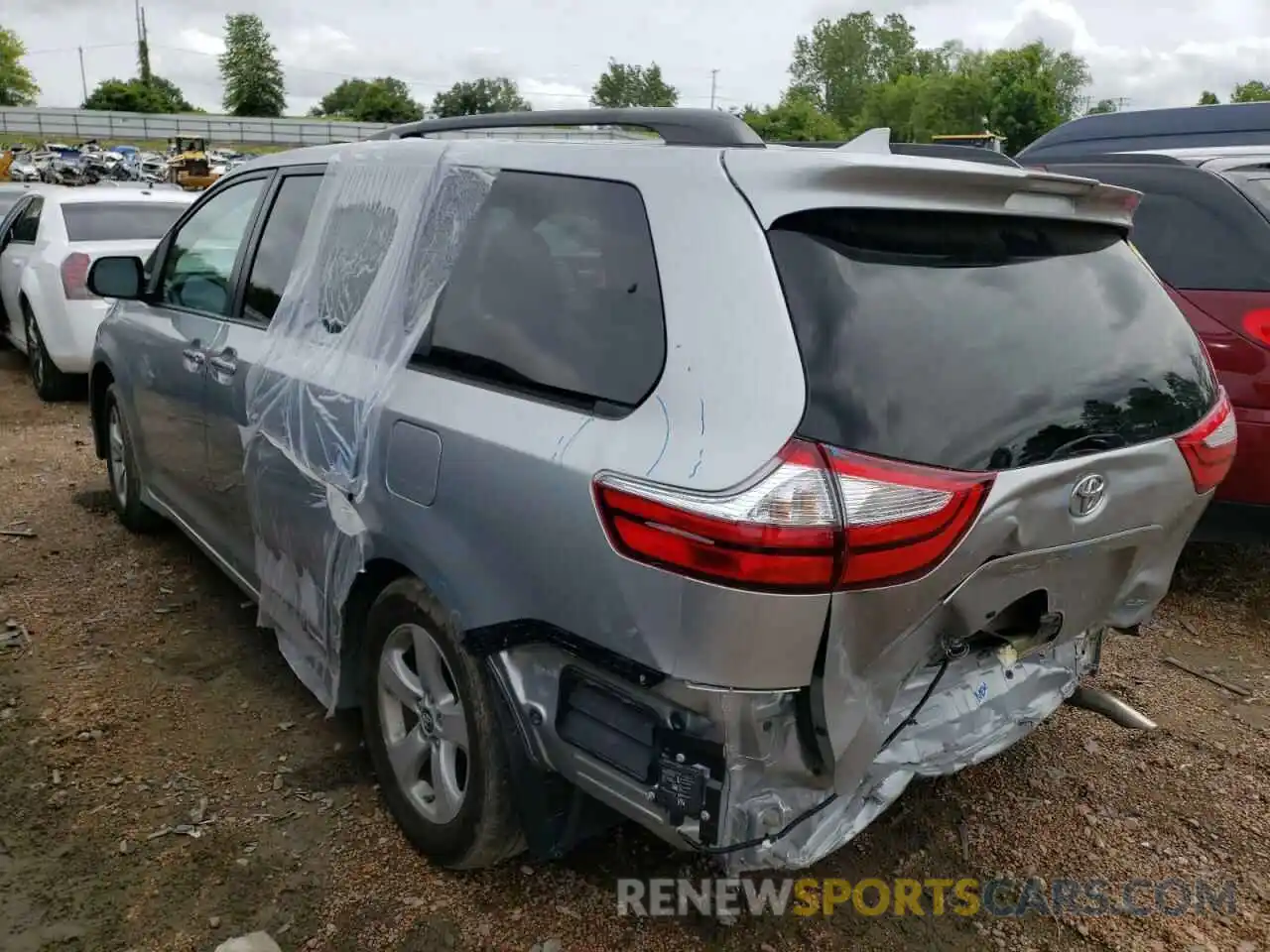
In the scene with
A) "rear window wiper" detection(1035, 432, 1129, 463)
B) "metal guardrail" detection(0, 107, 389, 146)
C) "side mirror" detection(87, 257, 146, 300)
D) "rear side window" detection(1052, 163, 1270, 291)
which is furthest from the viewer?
"metal guardrail" detection(0, 107, 389, 146)

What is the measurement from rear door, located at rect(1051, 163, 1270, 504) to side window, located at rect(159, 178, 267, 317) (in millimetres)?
3528

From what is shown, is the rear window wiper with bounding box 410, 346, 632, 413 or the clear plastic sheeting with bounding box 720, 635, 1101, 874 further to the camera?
the rear window wiper with bounding box 410, 346, 632, 413

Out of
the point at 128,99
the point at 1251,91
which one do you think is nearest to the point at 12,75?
the point at 128,99

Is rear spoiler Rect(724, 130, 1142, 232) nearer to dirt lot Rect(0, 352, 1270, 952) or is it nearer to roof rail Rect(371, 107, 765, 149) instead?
roof rail Rect(371, 107, 765, 149)

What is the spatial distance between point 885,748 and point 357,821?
4.93ft

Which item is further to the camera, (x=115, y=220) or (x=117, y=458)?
(x=115, y=220)

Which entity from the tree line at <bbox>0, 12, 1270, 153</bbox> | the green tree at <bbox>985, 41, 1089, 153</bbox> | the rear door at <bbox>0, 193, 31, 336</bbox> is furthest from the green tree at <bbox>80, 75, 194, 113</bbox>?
the rear door at <bbox>0, 193, 31, 336</bbox>

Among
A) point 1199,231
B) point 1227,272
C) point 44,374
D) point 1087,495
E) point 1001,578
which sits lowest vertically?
point 44,374

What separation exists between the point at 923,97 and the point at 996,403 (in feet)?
272

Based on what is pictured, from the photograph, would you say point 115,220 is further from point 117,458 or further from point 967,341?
point 967,341

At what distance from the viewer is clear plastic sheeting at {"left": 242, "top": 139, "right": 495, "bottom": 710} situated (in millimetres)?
2584

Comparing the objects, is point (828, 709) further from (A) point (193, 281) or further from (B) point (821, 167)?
(A) point (193, 281)

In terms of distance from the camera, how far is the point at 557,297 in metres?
2.25

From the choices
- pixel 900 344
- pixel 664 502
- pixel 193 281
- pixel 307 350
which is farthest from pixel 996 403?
pixel 193 281
